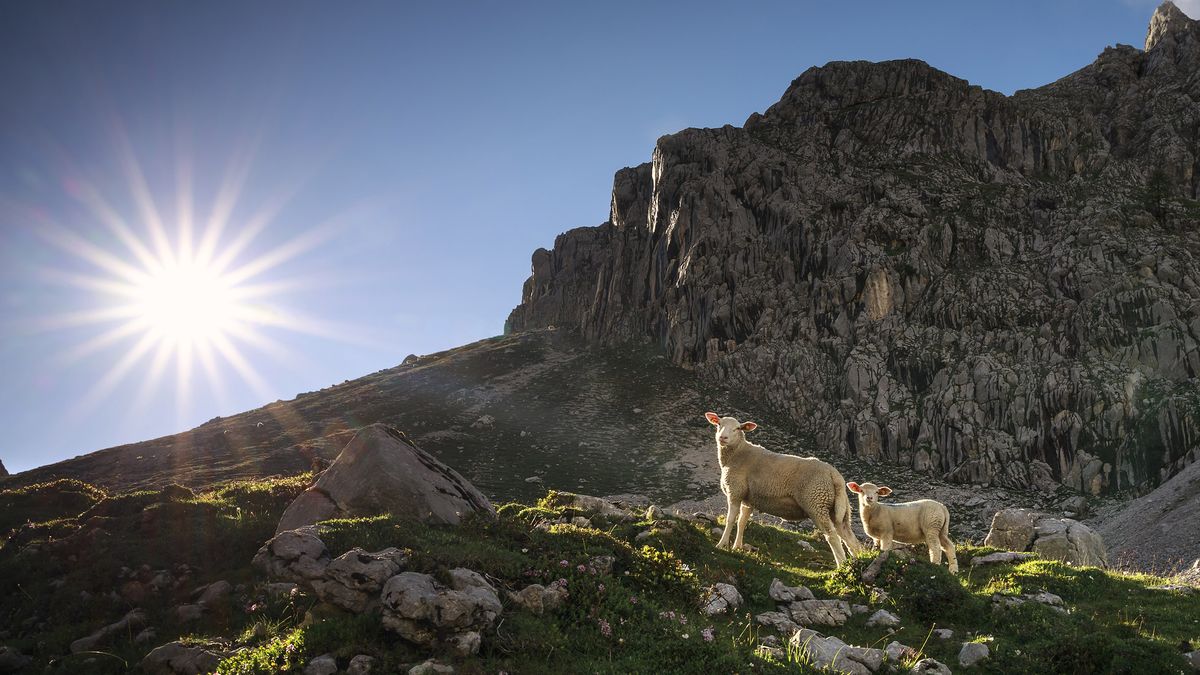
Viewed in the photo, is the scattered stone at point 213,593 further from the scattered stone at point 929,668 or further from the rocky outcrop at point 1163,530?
the rocky outcrop at point 1163,530

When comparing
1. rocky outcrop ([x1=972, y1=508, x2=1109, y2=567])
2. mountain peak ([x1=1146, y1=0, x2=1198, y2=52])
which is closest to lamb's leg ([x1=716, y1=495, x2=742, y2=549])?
rocky outcrop ([x1=972, y1=508, x2=1109, y2=567])

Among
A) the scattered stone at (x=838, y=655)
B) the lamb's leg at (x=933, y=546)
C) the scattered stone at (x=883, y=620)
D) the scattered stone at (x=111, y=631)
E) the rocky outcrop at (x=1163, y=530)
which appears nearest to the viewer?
the scattered stone at (x=838, y=655)

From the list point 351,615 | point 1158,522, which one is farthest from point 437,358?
point 351,615

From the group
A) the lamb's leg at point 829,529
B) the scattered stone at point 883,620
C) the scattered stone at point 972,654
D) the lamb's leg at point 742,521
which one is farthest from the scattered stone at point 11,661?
the lamb's leg at point 829,529

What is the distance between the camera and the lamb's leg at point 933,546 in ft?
64.0

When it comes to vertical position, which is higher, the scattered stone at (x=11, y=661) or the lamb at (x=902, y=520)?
the scattered stone at (x=11, y=661)

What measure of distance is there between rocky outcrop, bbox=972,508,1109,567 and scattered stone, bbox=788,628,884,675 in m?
18.7

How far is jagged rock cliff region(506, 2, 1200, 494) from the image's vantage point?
74750mm

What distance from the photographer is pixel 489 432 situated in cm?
8950

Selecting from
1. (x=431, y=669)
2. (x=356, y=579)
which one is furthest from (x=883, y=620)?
(x=356, y=579)

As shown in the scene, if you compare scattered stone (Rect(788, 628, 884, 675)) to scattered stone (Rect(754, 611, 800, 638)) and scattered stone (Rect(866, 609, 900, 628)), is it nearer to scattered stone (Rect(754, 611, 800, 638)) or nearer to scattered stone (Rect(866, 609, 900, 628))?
scattered stone (Rect(754, 611, 800, 638))

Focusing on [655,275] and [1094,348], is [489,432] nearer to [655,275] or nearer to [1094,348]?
[655,275]

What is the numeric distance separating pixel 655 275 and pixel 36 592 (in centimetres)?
12759

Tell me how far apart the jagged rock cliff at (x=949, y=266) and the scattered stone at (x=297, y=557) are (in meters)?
81.0
